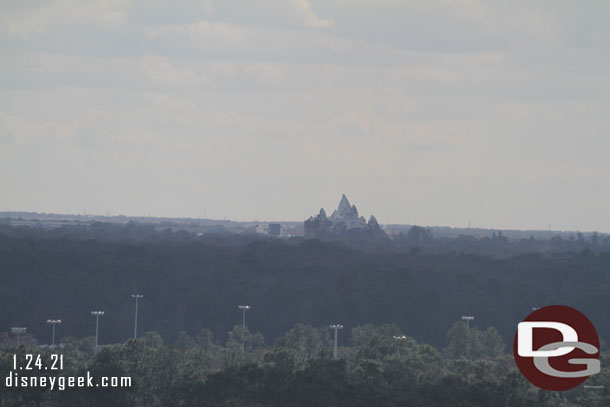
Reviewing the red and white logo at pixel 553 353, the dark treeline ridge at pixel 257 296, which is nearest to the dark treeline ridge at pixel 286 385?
the red and white logo at pixel 553 353

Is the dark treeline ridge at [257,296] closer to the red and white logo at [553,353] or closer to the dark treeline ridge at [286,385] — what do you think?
the dark treeline ridge at [286,385]

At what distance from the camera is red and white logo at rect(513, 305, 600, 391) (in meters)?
68.1

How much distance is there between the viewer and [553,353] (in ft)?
219

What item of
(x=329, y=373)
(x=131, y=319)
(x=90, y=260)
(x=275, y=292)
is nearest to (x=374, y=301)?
(x=275, y=292)

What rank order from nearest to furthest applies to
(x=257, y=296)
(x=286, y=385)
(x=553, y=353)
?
(x=553, y=353) → (x=286, y=385) → (x=257, y=296)

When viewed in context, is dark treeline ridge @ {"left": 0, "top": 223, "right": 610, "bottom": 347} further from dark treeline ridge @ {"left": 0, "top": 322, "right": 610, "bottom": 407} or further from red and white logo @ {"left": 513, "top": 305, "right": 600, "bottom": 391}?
red and white logo @ {"left": 513, "top": 305, "right": 600, "bottom": 391}

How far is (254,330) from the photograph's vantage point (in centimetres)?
15288

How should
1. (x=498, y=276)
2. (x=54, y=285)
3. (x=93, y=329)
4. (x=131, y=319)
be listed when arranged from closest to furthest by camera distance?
(x=93, y=329), (x=131, y=319), (x=54, y=285), (x=498, y=276)

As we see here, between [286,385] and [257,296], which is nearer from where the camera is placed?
[286,385]

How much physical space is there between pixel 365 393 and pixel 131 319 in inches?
3036

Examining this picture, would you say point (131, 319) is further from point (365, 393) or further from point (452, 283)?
point (365, 393)

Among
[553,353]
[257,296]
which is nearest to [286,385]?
[553,353]

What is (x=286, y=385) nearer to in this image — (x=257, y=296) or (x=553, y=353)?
(x=553, y=353)

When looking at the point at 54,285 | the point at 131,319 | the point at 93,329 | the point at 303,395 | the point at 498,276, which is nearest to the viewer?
the point at 303,395
